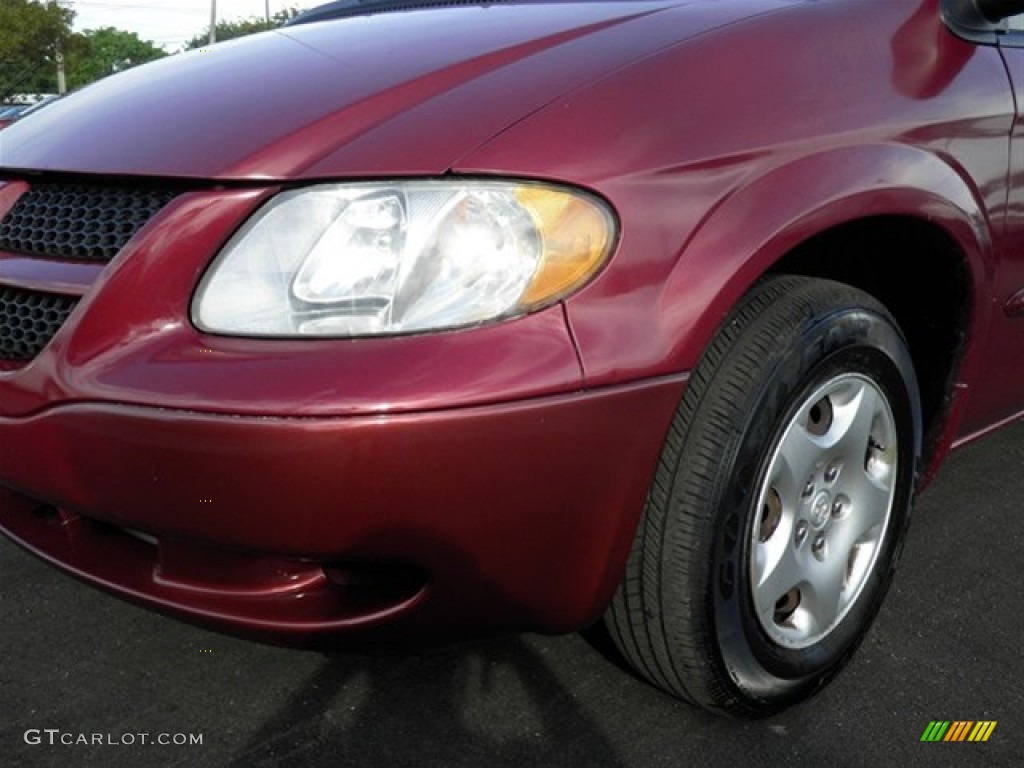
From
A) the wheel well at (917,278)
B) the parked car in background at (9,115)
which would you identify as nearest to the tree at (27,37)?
the parked car in background at (9,115)

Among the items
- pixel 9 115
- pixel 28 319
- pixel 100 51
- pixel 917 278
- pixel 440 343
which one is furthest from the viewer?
pixel 100 51

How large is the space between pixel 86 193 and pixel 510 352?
80cm

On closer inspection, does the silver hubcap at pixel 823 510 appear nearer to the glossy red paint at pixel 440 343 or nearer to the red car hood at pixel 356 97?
the glossy red paint at pixel 440 343

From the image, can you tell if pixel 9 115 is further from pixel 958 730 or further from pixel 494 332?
pixel 958 730

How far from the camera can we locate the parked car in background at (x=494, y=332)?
4.82 ft

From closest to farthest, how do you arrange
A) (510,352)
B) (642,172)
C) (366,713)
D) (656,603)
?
(510,352) < (642,172) < (656,603) < (366,713)

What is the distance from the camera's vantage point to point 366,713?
1936 millimetres

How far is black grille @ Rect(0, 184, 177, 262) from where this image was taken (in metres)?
1.65

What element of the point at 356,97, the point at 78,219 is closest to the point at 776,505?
the point at 356,97

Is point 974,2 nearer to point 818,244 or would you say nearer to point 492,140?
point 818,244

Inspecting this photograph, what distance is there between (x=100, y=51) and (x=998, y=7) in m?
77.2

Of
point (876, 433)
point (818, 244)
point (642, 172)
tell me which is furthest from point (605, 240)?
point (876, 433)

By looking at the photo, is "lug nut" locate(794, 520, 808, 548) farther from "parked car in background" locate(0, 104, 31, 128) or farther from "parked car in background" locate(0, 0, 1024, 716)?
"parked car in background" locate(0, 104, 31, 128)

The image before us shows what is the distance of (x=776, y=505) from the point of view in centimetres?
187
